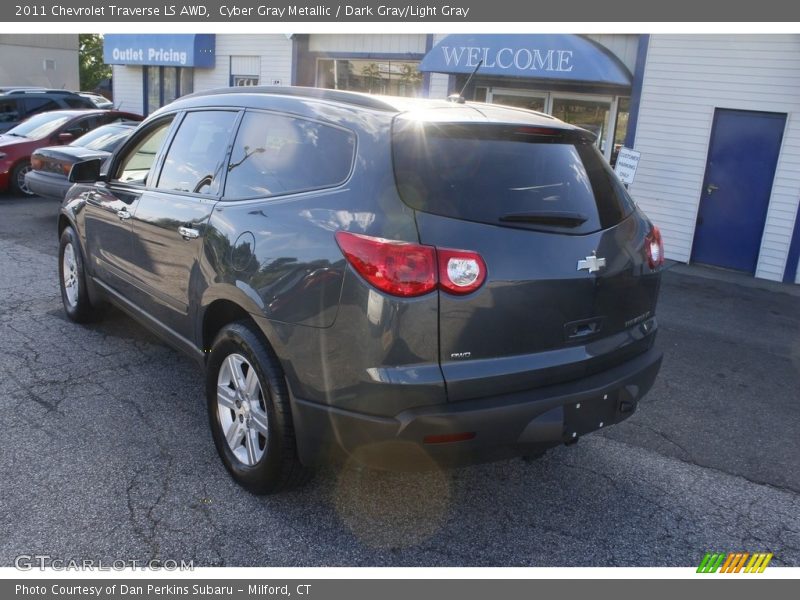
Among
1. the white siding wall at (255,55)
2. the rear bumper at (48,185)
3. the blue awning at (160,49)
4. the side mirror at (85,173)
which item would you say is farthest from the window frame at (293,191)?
the blue awning at (160,49)

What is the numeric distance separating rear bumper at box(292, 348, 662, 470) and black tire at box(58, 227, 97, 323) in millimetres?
3239

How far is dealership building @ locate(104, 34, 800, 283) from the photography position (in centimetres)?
981

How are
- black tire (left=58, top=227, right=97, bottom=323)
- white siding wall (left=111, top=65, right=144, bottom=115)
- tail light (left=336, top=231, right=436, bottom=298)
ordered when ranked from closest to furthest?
1. tail light (left=336, top=231, right=436, bottom=298)
2. black tire (left=58, top=227, right=97, bottom=323)
3. white siding wall (left=111, top=65, right=144, bottom=115)

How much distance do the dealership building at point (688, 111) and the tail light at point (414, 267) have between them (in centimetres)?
682

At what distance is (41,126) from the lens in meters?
12.8

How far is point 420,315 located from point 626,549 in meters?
1.41

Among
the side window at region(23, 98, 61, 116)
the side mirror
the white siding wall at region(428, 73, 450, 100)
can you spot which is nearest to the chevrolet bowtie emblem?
the side mirror

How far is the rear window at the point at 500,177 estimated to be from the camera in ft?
8.98

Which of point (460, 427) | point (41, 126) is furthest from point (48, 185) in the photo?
point (460, 427)

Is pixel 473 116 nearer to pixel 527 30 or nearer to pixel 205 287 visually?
pixel 205 287

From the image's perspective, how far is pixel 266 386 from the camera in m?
3.05

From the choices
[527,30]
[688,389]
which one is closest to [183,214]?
[688,389]

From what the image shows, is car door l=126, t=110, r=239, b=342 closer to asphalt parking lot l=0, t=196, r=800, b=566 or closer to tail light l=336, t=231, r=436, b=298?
asphalt parking lot l=0, t=196, r=800, b=566

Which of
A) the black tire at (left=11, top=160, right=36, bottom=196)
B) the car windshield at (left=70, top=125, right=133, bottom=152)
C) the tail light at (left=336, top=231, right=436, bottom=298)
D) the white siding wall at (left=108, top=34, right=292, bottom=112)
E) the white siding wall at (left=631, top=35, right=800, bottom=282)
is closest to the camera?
the tail light at (left=336, top=231, right=436, bottom=298)
